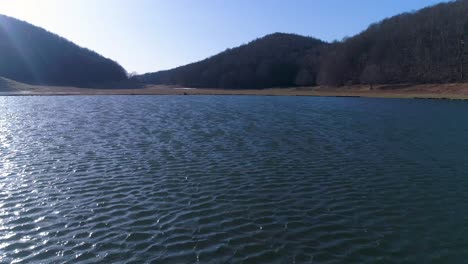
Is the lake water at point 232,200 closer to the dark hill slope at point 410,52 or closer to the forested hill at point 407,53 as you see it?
the forested hill at point 407,53

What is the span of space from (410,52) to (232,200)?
531 ft

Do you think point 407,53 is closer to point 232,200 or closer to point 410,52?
point 410,52

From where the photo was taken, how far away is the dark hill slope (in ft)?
452

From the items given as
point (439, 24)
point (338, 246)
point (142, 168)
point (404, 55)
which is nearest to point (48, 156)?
point (142, 168)

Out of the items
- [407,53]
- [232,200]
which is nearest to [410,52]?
[407,53]

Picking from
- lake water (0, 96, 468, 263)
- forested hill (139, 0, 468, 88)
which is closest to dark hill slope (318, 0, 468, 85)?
forested hill (139, 0, 468, 88)

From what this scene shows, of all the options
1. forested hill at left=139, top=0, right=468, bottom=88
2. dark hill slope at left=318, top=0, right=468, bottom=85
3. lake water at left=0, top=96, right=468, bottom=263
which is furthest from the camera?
forested hill at left=139, top=0, right=468, bottom=88

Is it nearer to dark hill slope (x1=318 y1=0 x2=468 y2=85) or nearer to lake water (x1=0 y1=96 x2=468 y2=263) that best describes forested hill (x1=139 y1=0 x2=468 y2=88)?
dark hill slope (x1=318 y1=0 x2=468 y2=85)

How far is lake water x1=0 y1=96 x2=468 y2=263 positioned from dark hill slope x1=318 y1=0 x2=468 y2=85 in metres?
118

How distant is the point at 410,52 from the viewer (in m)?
158

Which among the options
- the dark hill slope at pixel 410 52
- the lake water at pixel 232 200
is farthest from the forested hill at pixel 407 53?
the lake water at pixel 232 200

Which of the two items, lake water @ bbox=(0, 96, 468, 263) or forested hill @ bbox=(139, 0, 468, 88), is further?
forested hill @ bbox=(139, 0, 468, 88)

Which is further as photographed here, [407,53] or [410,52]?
[407,53]

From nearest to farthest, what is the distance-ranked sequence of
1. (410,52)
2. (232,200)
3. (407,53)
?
1. (232,200)
2. (410,52)
3. (407,53)
